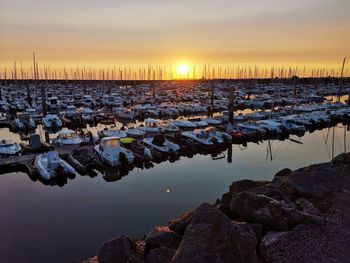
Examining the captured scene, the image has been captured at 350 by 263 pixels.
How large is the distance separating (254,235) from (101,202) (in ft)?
42.3

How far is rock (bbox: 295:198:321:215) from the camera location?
35.1 feet

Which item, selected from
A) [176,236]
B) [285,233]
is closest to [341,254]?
[285,233]

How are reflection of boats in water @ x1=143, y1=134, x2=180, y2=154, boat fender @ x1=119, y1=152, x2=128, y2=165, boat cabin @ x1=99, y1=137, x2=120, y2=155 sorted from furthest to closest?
1. reflection of boats in water @ x1=143, y1=134, x2=180, y2=154
2. boat cabin @ x1=99, y1=137, x2=120, y2=155
3. boat fender @ x1=119, y1=152, x2=128, y2=165

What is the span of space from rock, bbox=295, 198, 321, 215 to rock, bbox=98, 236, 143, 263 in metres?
5.72

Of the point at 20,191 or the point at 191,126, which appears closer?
the point at 20,191

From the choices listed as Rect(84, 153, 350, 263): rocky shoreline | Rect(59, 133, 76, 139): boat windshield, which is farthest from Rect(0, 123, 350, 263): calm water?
Rect(59, 133, 76, 139): boat windshield

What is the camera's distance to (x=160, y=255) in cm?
894

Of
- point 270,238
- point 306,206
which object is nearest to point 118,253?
point 270,238

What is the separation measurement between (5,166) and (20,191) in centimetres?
445

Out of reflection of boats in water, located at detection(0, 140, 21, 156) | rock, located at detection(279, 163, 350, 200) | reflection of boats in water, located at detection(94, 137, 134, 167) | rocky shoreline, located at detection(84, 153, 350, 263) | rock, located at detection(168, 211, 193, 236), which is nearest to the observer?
rocky shoreline, located at detection(84, 153, 350, 263)

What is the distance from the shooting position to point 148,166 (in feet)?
86.7

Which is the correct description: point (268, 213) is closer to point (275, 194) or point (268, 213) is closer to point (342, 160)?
point (275, 194)

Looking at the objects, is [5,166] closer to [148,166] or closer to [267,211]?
[148,166]

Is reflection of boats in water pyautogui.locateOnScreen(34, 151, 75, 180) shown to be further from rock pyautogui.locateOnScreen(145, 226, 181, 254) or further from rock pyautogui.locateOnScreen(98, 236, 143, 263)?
rock pyautogui.locateOnScreen(98, 236, 143, 263)
